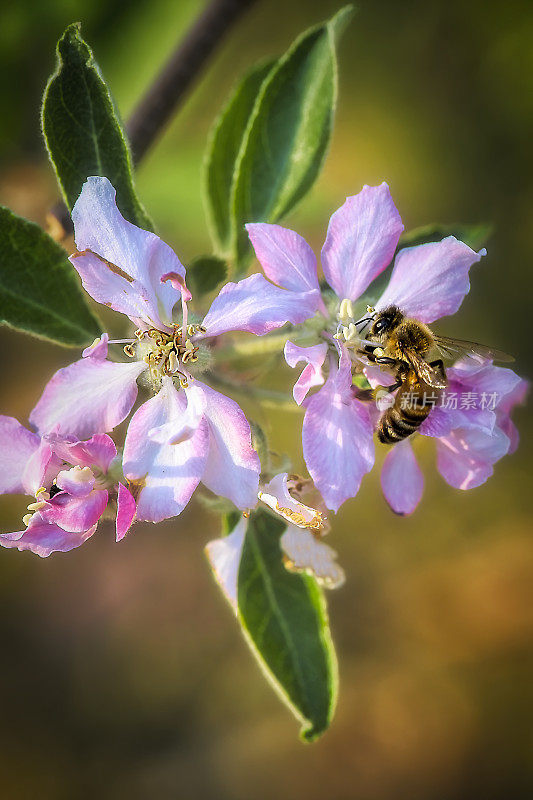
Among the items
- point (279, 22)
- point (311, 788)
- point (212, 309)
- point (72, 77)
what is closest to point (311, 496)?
point (212, 309)

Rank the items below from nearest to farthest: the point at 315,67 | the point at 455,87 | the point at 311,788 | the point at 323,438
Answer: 1. the point at 323,438
2. the point at 315,67
3. the point at 455,87
4. the point at 311,788

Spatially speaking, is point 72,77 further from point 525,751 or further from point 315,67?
point 525,751

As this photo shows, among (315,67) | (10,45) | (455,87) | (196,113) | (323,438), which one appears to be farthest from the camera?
(455,87)

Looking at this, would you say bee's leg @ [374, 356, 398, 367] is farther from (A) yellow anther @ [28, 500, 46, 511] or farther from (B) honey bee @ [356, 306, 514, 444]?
(A) yellow anther @ [28, 500, 46, 511]

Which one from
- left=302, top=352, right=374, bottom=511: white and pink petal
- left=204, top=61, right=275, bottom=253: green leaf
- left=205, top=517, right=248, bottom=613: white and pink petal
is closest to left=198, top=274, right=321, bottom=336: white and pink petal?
left=302, top=352, right=374, bottom=511: white and pink petal

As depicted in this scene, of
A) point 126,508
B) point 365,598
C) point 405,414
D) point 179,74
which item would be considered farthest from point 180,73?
point 365,598

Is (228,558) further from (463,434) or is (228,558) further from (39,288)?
(39,288)
